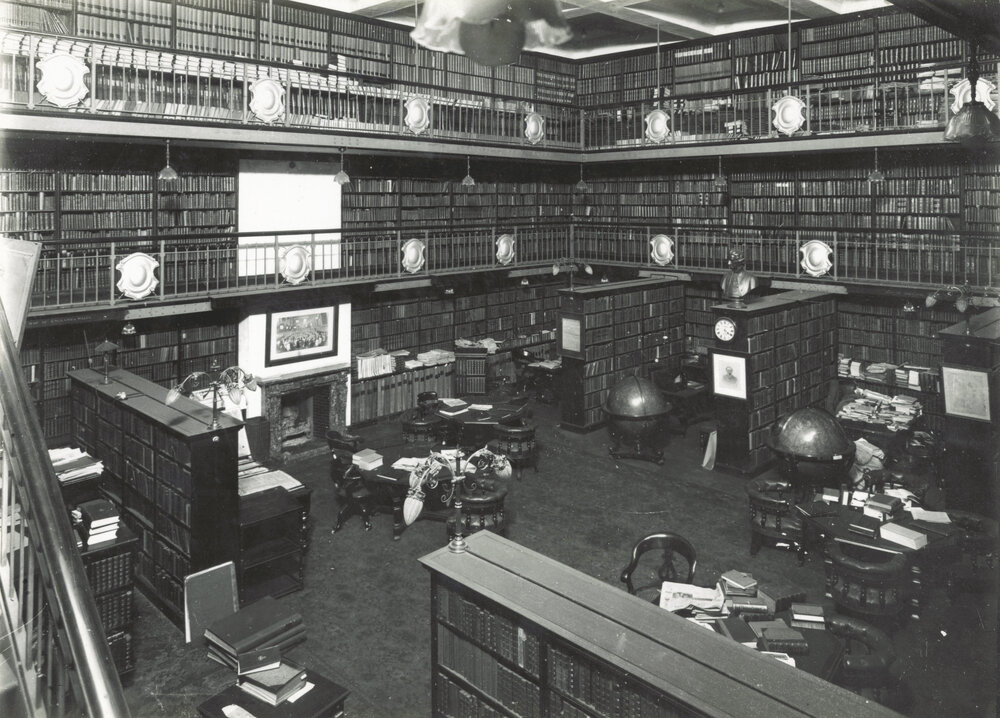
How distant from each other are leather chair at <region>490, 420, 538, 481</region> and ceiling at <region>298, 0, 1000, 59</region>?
15.2ft

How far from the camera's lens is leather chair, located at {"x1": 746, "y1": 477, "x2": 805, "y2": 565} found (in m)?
6.54

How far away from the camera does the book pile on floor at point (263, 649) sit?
403 centimetres

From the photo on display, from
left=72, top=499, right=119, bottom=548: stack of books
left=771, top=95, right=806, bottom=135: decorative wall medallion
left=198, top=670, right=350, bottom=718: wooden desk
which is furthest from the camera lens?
left=771, top=95, right=806, bottom=135: decorative wall medallion

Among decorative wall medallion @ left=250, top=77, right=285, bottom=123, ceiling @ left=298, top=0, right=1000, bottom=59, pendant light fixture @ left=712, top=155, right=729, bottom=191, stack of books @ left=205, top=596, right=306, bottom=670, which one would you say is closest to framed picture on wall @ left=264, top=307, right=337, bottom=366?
decorative wall medallion @ left=250, top=77, right=285, bottom=123

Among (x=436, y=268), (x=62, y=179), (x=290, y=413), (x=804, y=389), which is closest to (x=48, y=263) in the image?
(x=62, y=179)

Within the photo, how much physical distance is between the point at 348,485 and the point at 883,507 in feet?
15.4

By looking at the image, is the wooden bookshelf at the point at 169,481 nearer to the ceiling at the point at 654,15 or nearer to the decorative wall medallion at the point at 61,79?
the decorative wall medallion at the point at 61,79

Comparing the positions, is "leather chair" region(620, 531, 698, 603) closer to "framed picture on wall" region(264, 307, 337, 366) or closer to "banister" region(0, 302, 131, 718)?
"banister" region(0, 302, 131, 718)

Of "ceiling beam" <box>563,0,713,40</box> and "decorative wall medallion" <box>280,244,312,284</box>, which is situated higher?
"ceiling beam" <box>563,0,713,40</box>

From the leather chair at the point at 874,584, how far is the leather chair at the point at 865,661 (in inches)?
34.4

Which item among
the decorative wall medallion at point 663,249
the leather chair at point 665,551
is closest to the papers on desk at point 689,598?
the leather chair at point 665,551

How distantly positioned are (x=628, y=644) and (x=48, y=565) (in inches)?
86.3

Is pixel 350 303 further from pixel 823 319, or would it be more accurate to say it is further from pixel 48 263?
pixel 823 319

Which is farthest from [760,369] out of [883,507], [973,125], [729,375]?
[973,125]
